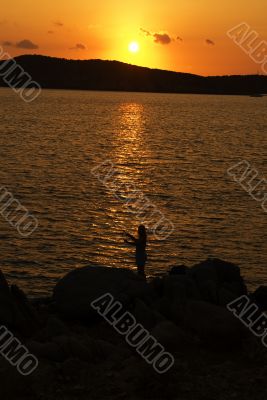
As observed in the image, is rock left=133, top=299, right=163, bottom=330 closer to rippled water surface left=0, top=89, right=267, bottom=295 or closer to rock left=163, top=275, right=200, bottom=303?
rock left=163, top=275, right=200, bottom=303

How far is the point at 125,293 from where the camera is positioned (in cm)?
1770

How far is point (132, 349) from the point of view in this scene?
15.3 metres

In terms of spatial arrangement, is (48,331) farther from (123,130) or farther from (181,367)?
(123,130)

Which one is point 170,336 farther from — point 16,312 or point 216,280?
point 216,280

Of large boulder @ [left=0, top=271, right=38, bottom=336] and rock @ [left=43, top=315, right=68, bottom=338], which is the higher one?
rock @ [left=43, top=315, right=68, bottom=338]

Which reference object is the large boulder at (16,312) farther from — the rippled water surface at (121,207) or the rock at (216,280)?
the rippled water surface at (121,207)

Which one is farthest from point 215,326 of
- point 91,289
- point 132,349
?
point 91,289

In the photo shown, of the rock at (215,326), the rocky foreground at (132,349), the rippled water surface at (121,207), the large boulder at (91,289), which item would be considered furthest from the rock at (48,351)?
the rippled water surface at (121,207)

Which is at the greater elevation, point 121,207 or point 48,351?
point 121,207

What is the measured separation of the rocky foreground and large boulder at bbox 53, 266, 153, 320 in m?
0.03

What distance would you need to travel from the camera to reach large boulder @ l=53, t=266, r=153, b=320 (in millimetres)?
17547

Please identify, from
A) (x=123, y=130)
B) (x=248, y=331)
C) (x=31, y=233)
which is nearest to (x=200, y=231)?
(x=31, y=233)

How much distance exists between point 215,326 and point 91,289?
384cm

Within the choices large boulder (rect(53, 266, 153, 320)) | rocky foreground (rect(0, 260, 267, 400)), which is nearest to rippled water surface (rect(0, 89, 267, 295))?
large boulder (rect(53, 266, 153, 320))
